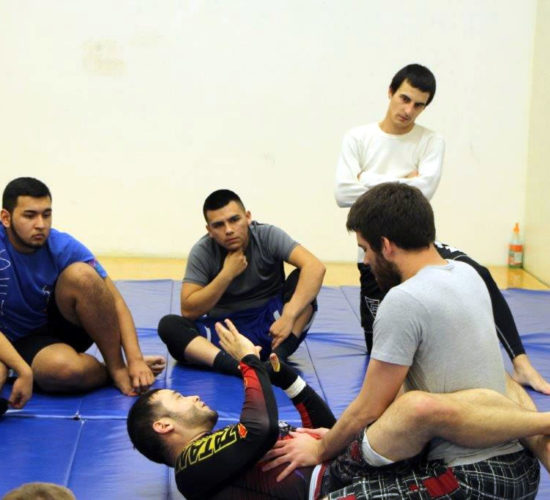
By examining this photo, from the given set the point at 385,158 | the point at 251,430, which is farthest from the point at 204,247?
the point at 251,430

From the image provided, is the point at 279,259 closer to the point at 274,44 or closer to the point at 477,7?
the point at 274,44

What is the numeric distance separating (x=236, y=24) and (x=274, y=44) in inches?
11.5

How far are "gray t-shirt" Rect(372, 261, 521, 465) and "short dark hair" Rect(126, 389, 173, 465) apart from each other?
0.67 meters

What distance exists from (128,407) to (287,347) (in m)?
0.84

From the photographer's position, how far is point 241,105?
6.18 m

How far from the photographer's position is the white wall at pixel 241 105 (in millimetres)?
6090

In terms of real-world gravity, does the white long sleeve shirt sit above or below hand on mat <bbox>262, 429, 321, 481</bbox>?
above

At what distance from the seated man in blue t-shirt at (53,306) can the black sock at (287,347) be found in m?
0.60

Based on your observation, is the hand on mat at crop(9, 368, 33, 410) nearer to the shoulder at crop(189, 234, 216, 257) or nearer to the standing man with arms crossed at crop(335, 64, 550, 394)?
the shoulder at crop(189, 234, 216, 257)

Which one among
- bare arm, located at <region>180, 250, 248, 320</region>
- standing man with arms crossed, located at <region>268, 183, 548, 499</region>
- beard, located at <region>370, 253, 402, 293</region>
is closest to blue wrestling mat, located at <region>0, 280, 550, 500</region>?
bare arm, located at <region>180, 250, 248, 320</region>

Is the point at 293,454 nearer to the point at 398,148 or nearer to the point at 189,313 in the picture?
the point at 189,313

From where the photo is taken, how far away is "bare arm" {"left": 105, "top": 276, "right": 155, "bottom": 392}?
3.42 metres

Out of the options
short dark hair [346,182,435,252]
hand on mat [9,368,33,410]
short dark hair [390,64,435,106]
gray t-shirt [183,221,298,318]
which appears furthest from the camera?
short dark hair [390,64,435,106]

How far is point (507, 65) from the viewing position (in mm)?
6168
